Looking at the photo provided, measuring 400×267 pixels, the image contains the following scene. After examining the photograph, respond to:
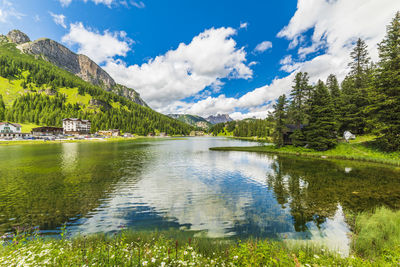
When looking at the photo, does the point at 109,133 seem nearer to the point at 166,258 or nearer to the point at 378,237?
the point at 166,258

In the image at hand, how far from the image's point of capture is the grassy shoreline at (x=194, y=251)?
227 inches

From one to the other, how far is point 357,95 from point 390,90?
17.7 metres

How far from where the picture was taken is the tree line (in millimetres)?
34312

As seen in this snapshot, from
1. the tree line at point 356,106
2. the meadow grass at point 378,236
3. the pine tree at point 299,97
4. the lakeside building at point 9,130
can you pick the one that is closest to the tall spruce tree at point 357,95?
the tree line at point 356,106

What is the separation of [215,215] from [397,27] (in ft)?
189

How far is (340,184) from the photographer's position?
1977cm

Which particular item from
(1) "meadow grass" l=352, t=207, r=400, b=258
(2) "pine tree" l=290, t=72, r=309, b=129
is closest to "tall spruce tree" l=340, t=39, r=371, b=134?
(2) "pine tree" l=290, t=72, r=309, b=129

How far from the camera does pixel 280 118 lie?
5266 centimetres

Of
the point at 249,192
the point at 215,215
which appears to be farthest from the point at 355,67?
the point at 215,215

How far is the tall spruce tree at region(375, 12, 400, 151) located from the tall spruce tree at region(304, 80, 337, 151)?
9.50 meters

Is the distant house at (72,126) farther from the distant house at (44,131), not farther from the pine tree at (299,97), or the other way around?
the pine tree at (299,97)

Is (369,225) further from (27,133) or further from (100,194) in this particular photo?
(27,133)

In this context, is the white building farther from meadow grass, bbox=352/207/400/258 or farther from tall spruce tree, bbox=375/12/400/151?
tall spruce tree, bbox=375/12/400/151

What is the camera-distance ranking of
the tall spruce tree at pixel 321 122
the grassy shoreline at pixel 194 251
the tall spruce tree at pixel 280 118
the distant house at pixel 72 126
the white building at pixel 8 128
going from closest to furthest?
the grassy shoreline at pixel 194 251, the tall spruce tree at pixel 321 122, the tall spruce tree at pixel 280 118, the white building at pixel 8 128, the distant house at pixel 72 126
